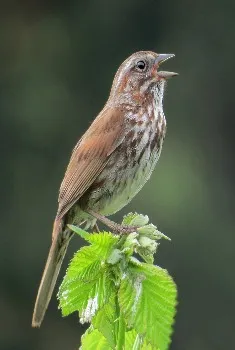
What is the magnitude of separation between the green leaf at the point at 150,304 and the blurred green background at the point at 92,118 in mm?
14262

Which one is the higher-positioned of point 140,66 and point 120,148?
point 140,66

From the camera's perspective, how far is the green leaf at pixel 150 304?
8.76ft

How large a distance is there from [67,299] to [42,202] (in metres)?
18.8

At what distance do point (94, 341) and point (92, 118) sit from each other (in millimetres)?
19205

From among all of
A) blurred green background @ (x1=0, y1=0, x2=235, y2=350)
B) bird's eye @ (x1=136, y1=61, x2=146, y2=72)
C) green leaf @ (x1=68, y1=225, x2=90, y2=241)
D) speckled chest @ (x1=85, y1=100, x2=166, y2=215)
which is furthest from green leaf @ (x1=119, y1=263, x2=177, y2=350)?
blurred green background @ (x1=0, y1=0, x2=235, y2=350)

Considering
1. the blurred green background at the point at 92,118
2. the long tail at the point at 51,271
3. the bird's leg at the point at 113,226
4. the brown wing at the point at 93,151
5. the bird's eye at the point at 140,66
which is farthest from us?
the blurred green background at the point at 92,118

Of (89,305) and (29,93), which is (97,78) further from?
(89,305)

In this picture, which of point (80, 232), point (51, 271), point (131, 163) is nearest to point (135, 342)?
point (80, 232)

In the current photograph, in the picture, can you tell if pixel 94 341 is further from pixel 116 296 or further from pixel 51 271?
pixel 51 271

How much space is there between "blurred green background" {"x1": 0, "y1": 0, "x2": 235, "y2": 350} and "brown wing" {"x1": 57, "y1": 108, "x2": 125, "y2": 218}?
40.3ft

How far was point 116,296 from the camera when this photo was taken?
2.79 metres

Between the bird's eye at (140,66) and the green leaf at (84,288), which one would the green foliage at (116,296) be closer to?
the green leaf at (84,288)

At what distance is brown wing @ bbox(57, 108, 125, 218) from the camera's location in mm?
4527

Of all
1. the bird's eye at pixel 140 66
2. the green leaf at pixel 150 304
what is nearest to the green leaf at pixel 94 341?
the green leaf at pixel 150 304
